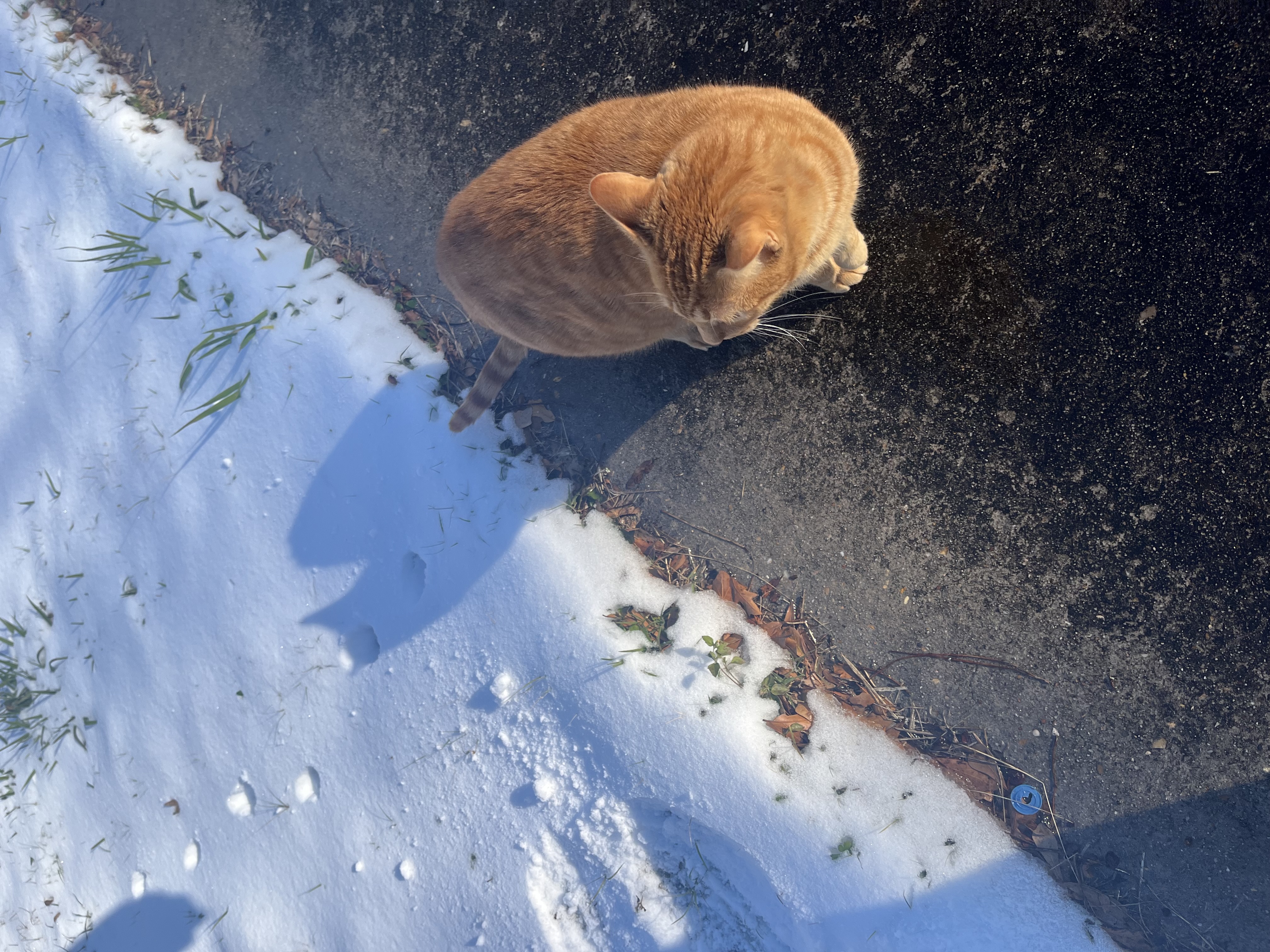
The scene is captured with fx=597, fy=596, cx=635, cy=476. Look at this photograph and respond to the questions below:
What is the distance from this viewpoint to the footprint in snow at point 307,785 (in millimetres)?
2578

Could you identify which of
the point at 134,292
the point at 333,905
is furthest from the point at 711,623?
the point at 134,292

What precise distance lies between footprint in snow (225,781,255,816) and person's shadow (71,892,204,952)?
0.47 metres

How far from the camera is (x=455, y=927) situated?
7.88ft

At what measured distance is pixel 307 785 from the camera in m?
2.59

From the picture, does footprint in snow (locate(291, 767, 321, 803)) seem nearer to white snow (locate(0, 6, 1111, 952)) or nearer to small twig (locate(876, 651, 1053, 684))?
white snow (locate(0, 6, 1111, 952))

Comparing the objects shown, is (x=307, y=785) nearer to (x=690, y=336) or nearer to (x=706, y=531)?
(x=706, y=531)

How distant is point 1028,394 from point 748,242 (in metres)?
1.68

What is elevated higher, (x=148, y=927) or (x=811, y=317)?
(x=811, y=317)

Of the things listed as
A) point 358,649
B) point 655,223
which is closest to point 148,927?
point 358,649

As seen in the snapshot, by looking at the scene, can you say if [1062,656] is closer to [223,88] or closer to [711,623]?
[711,623]

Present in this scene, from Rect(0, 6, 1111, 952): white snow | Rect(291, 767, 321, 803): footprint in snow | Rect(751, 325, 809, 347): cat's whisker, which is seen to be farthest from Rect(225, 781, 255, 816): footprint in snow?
Rect(751, 325, 809, 347): cat's whisker

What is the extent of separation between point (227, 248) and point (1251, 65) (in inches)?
165

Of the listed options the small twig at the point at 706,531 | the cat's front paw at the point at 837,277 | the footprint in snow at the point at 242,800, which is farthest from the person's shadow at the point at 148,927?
the cat's front paw at the point at 837,277

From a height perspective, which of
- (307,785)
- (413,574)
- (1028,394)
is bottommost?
(307,785)
